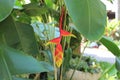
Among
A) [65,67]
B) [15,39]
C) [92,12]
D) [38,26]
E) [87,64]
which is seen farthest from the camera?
[87,64]

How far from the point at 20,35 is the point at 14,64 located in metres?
0.18

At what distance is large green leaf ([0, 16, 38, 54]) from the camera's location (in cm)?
84

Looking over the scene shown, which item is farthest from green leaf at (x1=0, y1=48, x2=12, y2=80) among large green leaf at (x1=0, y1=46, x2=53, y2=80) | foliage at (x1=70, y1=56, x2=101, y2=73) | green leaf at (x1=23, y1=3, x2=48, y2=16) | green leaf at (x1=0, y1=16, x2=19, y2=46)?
foliage at (x1=70, y1=56, x2=101, y2=73)

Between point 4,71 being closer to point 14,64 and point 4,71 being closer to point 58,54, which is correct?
point 14,64

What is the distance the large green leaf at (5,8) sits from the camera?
553mm

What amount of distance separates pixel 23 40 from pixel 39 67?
0.18 metres

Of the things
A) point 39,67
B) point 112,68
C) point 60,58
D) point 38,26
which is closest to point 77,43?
point 112,68

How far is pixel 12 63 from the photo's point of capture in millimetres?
701

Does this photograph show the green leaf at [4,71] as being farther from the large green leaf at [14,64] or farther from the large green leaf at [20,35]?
the large green leaf at [20,35]

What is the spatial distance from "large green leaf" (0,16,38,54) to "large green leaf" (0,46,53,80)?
119mm

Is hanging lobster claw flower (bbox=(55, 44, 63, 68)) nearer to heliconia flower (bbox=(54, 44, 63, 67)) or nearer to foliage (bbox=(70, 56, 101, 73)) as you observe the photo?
heliconia flower (bbox=(54, 44, 63, 67))

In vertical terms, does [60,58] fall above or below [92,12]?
below

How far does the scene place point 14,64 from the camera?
0.70 m

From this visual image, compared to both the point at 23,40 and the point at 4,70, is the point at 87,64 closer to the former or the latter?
the point at 23,40
